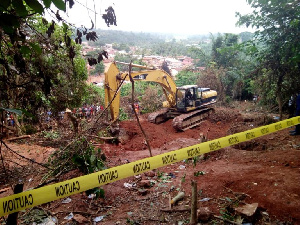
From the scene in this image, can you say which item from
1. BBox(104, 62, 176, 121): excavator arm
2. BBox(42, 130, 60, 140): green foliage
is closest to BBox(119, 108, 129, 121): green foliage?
BBox(104, 62, 176, 121): excavator arm

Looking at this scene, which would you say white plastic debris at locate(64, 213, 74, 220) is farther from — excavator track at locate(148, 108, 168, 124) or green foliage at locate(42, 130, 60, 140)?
excavator track at locate(148, 108, 168, 124)

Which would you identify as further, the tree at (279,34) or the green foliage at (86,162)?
the tree at (279,34)

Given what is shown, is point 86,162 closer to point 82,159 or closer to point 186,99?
point 82,159

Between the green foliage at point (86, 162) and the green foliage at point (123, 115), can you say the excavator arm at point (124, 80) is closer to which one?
the green foliage at point (86, 162)

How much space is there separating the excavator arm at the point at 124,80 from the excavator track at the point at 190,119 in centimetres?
126

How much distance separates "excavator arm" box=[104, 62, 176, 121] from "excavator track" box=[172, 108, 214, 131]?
1.26m

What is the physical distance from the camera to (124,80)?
22.9 ft

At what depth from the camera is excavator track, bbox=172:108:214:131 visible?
11.0m

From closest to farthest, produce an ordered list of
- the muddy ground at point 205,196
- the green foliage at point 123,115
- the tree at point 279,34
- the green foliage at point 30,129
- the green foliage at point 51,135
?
the muddy ground at point 205,196 → the tree at point 279,34 → the green foliage at point 51,135 → the green foliage at point 30,129 → the green foliage at point 123,115

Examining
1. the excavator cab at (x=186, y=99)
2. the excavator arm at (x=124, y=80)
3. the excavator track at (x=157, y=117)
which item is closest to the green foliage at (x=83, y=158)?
the excavator arm at (x=124, y=80)

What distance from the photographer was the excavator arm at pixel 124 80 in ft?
27.6

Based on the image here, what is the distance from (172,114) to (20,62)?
34.2 ft

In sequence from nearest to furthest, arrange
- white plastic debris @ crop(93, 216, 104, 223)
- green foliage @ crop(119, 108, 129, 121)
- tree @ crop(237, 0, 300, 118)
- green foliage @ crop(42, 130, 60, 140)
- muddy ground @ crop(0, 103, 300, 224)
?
muddy ground @ crop(0, 103, 300, 224) → white plastic debris @ crop(93, 216, 104, 223) → tree @ crop(237, 0, 300, 118) → green foliage @ crop(42, 130, 60, 140) → green foliage @ crop(119, 108, 129, 121)

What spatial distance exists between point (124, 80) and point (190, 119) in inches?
231
